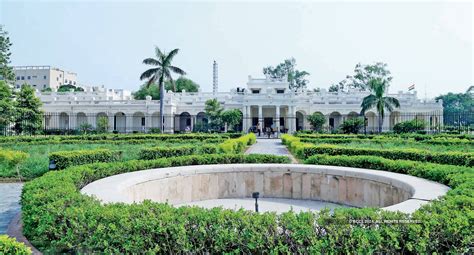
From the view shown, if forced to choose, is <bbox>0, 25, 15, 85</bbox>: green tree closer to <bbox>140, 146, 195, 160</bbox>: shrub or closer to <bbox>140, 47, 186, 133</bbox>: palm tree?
<bbox>140, 47, 186, 133</bbox>: palm tree

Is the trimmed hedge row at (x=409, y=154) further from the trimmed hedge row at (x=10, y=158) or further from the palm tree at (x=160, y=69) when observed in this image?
the palm tree at (x=160, y=69)

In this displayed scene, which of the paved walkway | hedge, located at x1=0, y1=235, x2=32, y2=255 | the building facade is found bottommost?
the paved walkway

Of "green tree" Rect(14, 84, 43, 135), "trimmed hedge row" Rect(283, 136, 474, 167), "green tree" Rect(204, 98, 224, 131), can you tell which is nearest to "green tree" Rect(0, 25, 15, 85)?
"green tree" Rect(14, 84, 43, 135)

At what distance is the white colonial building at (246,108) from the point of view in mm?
44938

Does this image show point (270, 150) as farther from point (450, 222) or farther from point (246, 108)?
point (246, 108)

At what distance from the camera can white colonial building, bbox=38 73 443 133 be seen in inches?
1769

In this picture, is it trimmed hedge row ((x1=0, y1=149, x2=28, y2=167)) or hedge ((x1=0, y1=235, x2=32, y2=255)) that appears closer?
hedge ((x1=0, y1=235, x2=32, y2=255))

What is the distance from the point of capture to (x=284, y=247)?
11.9 ft

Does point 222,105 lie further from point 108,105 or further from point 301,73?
point 301,73

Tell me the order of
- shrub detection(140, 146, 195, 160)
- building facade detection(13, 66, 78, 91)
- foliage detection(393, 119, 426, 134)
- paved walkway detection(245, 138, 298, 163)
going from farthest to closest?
building facade detection(13, 66, 78, 91)
foliage detection(393, 119, 426, 134)
paved walkway detection(245, 138, 298, 163)
shrub detection(140, 146, 195, 160)

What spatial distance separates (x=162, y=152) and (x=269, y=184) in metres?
4.63

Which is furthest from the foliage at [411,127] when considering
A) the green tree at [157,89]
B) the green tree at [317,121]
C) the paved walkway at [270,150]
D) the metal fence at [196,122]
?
the green tree at [157,89]

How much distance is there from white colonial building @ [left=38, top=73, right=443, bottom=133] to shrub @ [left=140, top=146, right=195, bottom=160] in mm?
31292

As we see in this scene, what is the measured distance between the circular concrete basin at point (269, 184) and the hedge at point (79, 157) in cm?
280
